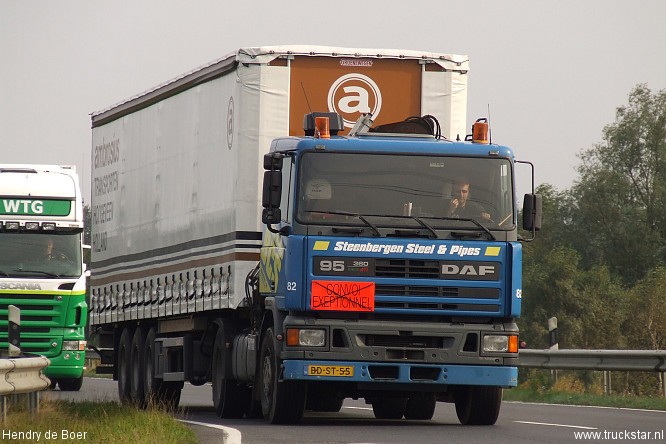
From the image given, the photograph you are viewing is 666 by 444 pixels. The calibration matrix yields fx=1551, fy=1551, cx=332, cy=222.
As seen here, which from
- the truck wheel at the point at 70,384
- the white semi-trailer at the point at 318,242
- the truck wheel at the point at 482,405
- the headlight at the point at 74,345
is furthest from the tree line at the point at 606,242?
the truck wheel at the point at 482,405

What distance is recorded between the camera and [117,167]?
23.8 meters

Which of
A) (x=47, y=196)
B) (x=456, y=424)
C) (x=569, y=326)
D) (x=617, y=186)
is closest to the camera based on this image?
(x=456, y=424)

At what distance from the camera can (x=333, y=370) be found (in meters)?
15.5

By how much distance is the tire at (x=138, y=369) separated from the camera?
22.3m

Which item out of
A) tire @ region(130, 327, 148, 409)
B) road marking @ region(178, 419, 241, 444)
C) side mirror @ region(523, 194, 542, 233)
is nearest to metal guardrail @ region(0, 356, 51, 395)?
road marking @ region(178, 419, 241, 444)

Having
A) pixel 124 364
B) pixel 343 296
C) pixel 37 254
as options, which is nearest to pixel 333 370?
pixel 343 296

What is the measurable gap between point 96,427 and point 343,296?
9.72 feet

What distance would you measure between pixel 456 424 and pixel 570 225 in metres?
61.7

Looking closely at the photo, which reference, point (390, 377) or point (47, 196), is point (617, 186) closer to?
point (47, 196)

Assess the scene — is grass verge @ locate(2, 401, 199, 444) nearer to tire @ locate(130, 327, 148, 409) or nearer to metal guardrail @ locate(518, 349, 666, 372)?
tire @ locate(130, 327, 148, 409)

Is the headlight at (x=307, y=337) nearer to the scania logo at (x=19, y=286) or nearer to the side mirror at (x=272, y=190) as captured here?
the side mirror at (x=272, y=190)

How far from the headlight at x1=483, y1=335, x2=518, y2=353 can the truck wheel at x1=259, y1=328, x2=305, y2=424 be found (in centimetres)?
194

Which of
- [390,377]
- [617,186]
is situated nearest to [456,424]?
[390,377]

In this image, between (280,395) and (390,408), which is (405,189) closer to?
(280,395)
